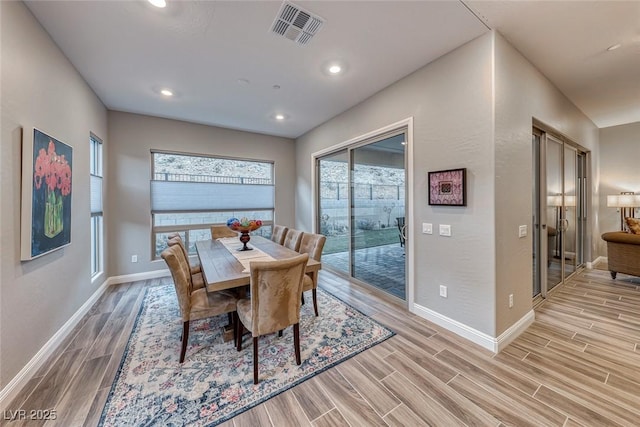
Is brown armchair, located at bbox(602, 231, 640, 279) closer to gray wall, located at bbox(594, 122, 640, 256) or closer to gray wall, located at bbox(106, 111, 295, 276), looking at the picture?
gray wall, located at bbox(594, 122, 640, 256)

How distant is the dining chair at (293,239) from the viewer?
3.32 metres

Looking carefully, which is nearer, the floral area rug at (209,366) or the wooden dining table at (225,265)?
the floral area rug at (209,366)

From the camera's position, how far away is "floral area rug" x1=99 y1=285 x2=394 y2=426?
5.22 ft

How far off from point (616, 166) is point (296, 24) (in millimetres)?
6814

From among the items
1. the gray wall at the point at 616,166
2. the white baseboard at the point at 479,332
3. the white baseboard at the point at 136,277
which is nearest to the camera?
the white baseboard at the point at 479,332

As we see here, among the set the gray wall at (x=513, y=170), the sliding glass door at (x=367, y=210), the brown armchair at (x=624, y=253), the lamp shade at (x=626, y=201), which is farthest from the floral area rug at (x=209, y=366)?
the lamp shade at (x=626, y=201)


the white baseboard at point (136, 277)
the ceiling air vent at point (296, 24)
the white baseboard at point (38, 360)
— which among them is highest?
the ceiling air vent at point (296, 24)

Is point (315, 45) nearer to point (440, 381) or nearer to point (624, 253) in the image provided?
point (440, 381)

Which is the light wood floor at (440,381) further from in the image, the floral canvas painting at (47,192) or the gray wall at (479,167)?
the floral canvas painting at (47,192)

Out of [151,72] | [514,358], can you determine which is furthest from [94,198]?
[514,358]

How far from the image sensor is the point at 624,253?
3744 mm

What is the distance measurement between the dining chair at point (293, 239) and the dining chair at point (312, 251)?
9cm

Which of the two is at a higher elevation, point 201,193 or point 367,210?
point 201,193

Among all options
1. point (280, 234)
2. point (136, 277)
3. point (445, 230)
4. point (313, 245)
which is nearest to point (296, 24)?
point (313, 245)
